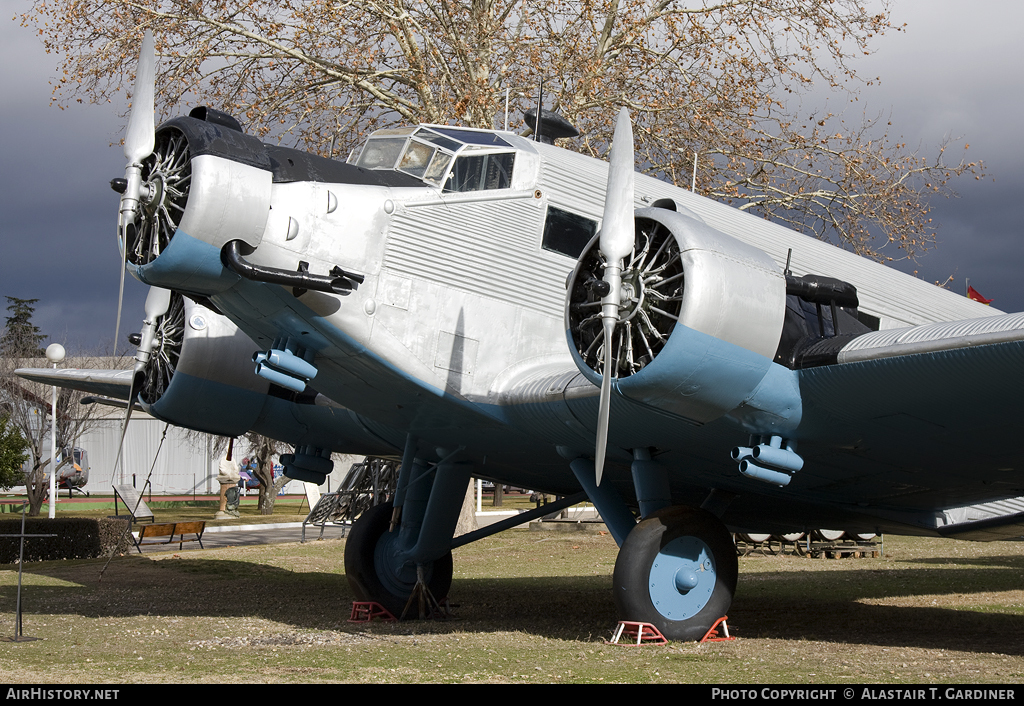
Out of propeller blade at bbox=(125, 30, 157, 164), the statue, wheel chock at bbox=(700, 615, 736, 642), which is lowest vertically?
the statue

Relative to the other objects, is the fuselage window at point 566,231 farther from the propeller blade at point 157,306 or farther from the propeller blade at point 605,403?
the propeller blade at point 157,306

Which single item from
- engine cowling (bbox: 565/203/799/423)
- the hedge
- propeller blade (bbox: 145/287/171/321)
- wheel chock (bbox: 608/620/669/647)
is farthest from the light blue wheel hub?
the hedge

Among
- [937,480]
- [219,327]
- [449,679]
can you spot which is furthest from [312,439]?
[937,480]

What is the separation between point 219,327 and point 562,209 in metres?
4.49

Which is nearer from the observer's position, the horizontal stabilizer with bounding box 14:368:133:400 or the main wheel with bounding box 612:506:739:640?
the main wheel with bounding box 612:506:739:640

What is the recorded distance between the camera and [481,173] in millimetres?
9602

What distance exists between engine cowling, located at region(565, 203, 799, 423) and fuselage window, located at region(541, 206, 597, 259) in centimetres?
174

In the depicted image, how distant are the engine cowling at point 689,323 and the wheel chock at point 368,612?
4.89m

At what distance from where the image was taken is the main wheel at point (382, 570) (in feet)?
37.7

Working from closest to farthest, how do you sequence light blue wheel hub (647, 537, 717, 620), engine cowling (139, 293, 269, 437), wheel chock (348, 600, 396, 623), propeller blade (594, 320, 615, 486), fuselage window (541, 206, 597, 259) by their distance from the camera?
propeller blade (594, 320, 615, 486), light blue wheel hub (647, 537, 717, 620), fuselage window (541, 206, 597, 259), wheel chock (348, 600, 396, 623), engine cowling (139, 293, 269, 437)

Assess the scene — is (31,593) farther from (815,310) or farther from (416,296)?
(815,310)

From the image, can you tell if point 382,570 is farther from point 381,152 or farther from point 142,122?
point 142,122

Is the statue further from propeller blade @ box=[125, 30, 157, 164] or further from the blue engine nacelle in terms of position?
propeller blade @ box=[125, 30, 157, 164]

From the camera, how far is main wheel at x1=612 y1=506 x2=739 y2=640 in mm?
8469
